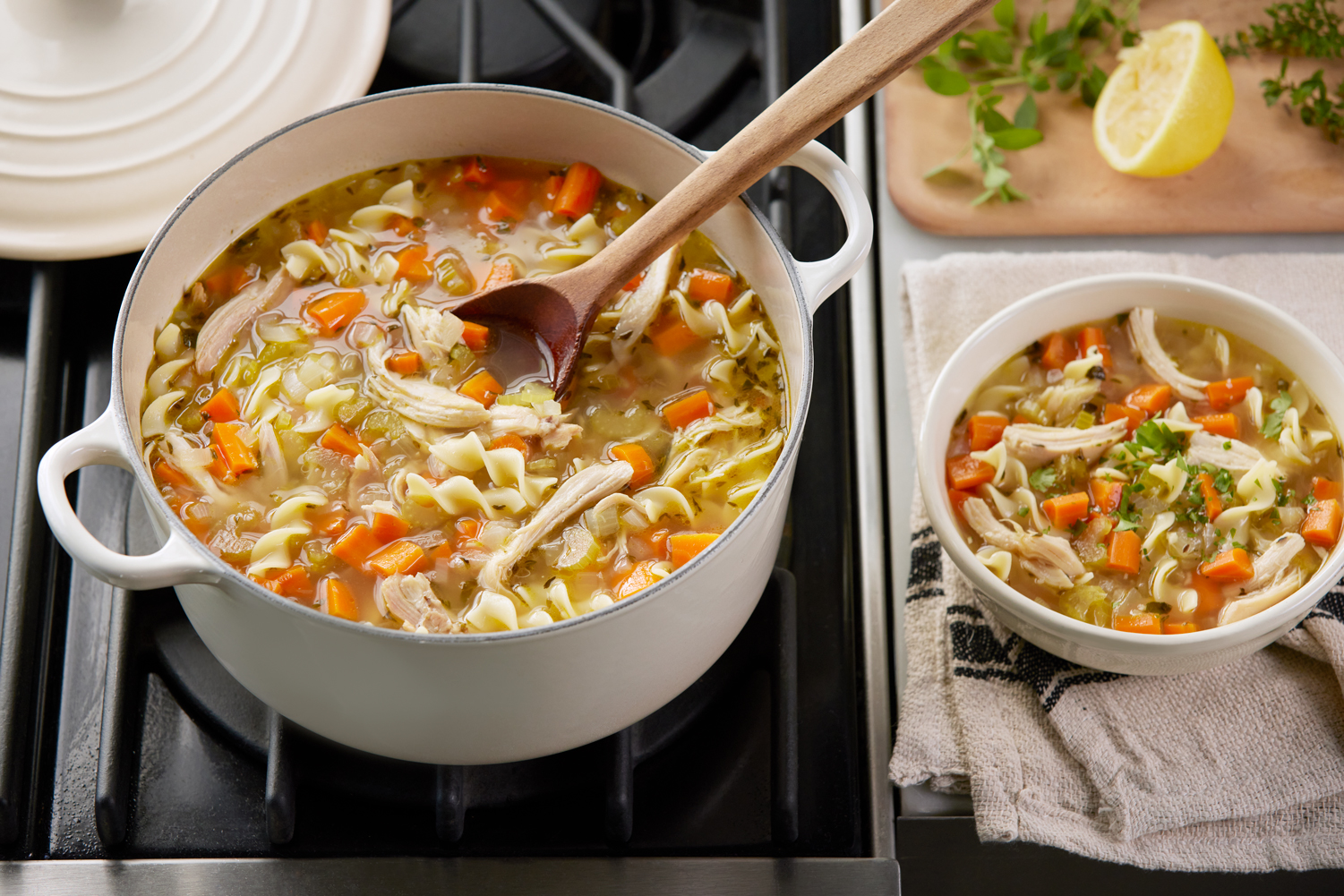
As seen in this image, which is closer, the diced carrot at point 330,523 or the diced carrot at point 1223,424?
the diced carrot at point 330,523

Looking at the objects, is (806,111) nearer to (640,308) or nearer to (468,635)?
(640,308)

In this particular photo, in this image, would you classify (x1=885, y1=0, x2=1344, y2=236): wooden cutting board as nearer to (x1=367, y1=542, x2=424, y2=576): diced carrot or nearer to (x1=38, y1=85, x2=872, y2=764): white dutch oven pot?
(x1=38, y1=85, x2=872, y2=764): white dutch oven pot

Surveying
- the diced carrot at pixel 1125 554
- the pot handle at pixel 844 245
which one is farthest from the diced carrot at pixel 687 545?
the diced carrot at pixel 1125 554

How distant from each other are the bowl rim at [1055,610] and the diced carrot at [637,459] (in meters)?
0.45

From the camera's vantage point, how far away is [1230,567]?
1781mm

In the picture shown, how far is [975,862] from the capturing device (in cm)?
183

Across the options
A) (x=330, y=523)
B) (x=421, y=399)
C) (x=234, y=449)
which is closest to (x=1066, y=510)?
(x=421, y=399)

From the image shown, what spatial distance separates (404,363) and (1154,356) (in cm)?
132

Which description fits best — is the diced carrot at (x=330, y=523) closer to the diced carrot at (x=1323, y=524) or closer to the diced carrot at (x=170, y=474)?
the diced carrot at (x=170, y=474)

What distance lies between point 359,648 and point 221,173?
2.88ft

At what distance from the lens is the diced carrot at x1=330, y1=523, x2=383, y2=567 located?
67.7 inches

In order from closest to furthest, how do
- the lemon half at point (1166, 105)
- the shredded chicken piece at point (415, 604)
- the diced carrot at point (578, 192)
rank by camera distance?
the shredded chicken piece at point (415, 604)
the diced carrot at point (578, 192)
the lemon half at point (1166, 105)

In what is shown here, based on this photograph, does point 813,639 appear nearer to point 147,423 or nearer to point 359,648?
point 359,648

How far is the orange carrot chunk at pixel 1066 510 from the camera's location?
187 cm
